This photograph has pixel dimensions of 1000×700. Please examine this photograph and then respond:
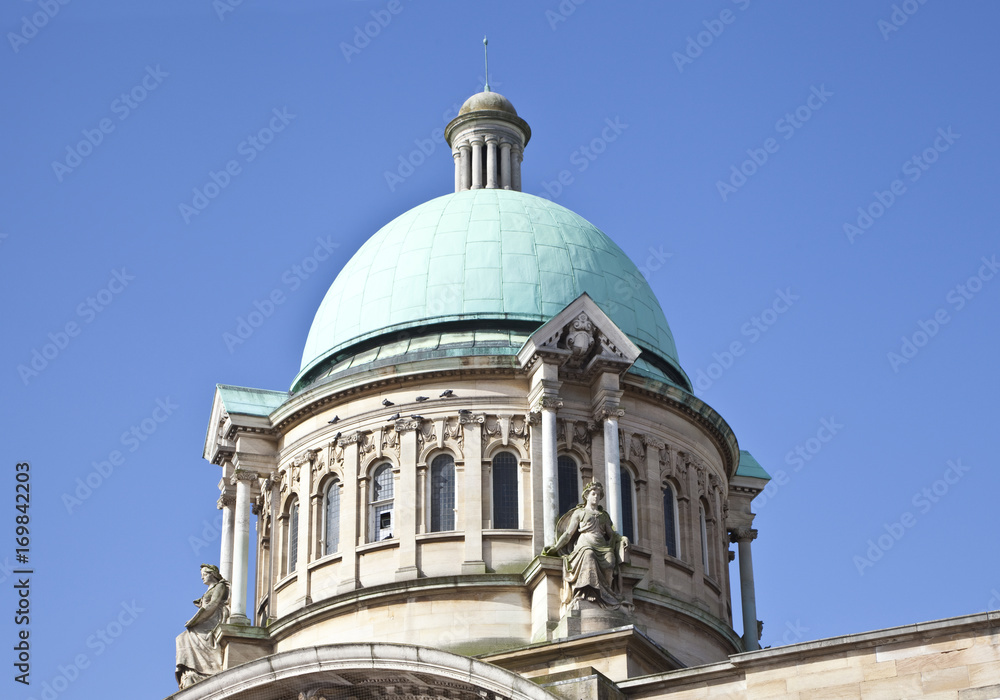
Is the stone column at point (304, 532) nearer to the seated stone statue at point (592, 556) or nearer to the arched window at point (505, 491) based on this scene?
the arched window at point (505, 491)

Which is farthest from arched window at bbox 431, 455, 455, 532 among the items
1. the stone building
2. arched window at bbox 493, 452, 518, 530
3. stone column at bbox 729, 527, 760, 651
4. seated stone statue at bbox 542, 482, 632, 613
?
stone column at bbox 729, 527, 760, 651

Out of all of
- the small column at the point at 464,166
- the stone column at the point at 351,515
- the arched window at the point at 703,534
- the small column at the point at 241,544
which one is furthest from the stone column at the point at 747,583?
the small column at the point at 241,544

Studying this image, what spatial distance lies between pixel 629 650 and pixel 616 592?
90.9 inches

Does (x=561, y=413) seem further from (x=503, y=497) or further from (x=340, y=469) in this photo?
(x=340, y=469)

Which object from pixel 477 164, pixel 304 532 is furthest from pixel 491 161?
pixel 304 532

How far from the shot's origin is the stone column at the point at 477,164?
51781 mm

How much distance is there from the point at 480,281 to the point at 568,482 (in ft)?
20.0

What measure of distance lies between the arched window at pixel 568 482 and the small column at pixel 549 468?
2.89 feet

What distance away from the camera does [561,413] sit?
146 ft

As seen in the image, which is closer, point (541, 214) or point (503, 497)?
point (503, 497)

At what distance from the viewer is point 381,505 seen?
147 feet

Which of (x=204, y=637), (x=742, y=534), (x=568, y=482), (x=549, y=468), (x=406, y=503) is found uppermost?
(x=742, y=534)

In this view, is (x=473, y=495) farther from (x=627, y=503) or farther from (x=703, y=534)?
(x=703, y=534)

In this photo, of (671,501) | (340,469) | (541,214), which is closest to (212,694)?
(340,469)
